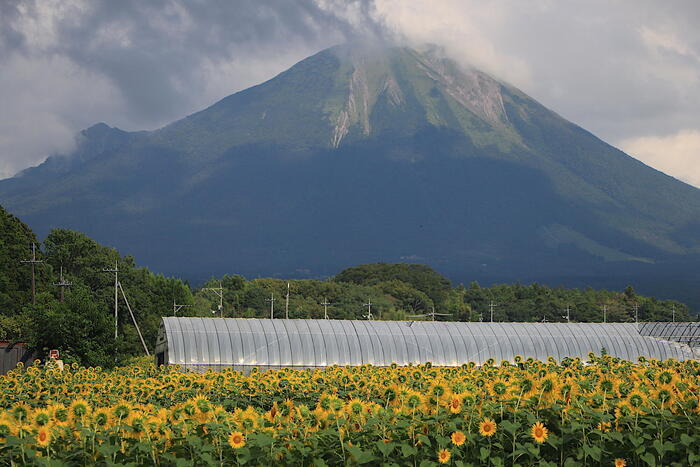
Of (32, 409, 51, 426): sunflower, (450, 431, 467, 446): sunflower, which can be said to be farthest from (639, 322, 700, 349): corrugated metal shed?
(32, 409, 51, 426): sunflower

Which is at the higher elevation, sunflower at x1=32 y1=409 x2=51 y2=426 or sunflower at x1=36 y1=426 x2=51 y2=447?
sunflower at x1=32 y1=409 x2=51 y2=426

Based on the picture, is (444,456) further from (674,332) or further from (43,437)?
(674,332)

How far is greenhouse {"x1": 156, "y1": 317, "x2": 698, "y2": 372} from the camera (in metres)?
47.0

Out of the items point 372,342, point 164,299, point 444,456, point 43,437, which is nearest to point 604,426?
point 444,456

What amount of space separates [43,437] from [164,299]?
90645 mm

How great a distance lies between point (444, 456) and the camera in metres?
10.1

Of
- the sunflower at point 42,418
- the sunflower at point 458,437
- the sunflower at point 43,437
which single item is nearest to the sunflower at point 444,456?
the sunflower at point 458,437

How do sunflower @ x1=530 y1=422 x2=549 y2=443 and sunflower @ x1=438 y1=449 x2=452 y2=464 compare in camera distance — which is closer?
→ sunflower @ x1=438 y1=449 x2=452 y2=464

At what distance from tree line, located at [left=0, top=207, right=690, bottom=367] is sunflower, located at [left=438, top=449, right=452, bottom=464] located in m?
35.5

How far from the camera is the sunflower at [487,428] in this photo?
403 inches

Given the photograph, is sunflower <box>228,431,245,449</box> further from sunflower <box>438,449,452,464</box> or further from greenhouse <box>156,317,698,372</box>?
greenhouse <box>156,317,698,372</box>

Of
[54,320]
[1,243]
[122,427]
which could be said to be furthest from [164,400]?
[1,243]

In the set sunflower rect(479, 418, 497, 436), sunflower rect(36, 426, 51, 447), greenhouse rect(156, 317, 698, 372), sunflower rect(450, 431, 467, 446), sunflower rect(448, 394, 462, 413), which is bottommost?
sunflower rect(450, 431, 467, 446)

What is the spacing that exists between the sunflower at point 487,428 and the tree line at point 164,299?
35.5 metres
